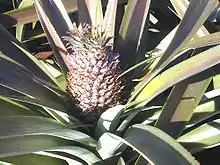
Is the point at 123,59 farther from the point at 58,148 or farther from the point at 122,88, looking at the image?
the point at 58,148

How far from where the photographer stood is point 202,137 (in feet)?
3.17

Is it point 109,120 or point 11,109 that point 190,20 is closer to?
point 109,120

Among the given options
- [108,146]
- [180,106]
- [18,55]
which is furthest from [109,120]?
[18,55]

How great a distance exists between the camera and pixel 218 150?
→ 117 centimetres

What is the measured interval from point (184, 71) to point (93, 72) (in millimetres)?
181

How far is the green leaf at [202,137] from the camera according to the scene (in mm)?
947

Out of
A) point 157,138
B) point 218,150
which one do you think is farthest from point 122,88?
point 218,150

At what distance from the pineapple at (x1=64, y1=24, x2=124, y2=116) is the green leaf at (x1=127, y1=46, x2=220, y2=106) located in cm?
8

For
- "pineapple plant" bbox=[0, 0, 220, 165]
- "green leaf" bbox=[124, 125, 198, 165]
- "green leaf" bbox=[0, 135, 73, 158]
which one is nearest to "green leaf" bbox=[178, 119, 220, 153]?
"pineapple plant" bbox=[0, 0, 220, 165]

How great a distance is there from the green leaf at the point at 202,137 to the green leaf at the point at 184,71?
15cm

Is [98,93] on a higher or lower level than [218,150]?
higher

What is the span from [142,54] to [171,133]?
0.84 feet

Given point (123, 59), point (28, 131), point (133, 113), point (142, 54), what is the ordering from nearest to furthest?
point (28, 131) < point (133, 113) < point (123, 59) < point (142, 54)

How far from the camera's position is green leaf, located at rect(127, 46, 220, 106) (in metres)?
0.85
